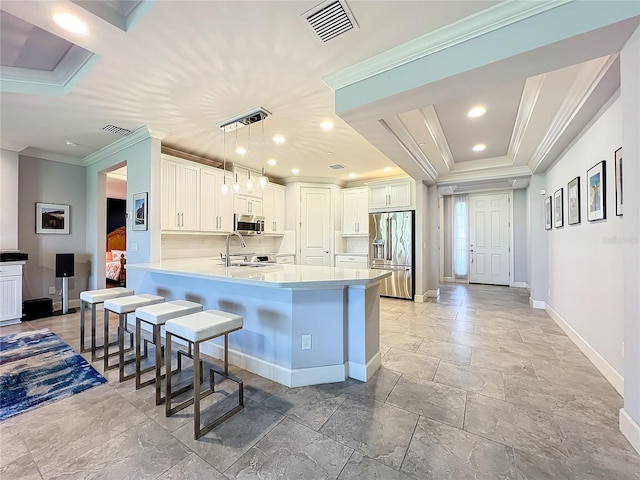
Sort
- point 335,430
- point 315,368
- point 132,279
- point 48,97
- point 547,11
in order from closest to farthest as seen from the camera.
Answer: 1. point 547,11
2. point 335,430
3. point 315,368
4. point 48,97
5. point 132,279

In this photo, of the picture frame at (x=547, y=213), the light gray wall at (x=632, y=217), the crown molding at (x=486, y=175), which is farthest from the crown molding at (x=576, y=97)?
the crown molding at (x=486, y=175)

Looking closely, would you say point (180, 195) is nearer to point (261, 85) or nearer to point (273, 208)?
point (273, 208)

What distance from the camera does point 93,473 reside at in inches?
54.9

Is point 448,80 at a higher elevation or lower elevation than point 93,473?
higher

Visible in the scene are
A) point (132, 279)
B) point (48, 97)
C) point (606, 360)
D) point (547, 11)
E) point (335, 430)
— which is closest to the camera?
point (547, 11)

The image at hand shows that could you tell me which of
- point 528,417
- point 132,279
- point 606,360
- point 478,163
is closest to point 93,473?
point 528,417

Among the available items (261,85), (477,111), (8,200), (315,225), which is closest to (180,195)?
(261,85)

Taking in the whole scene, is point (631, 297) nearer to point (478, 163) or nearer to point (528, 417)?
point (528, 417)

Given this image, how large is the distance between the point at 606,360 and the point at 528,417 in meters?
1.28

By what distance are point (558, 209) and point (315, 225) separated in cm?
423

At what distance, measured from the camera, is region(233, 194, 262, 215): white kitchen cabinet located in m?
5.14

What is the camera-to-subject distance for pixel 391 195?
223 inches

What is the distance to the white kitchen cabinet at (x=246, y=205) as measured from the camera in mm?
5137

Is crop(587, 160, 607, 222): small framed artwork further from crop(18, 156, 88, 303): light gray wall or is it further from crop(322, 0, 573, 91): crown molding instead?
crop(18, 156, 88, 303): light gray wall
